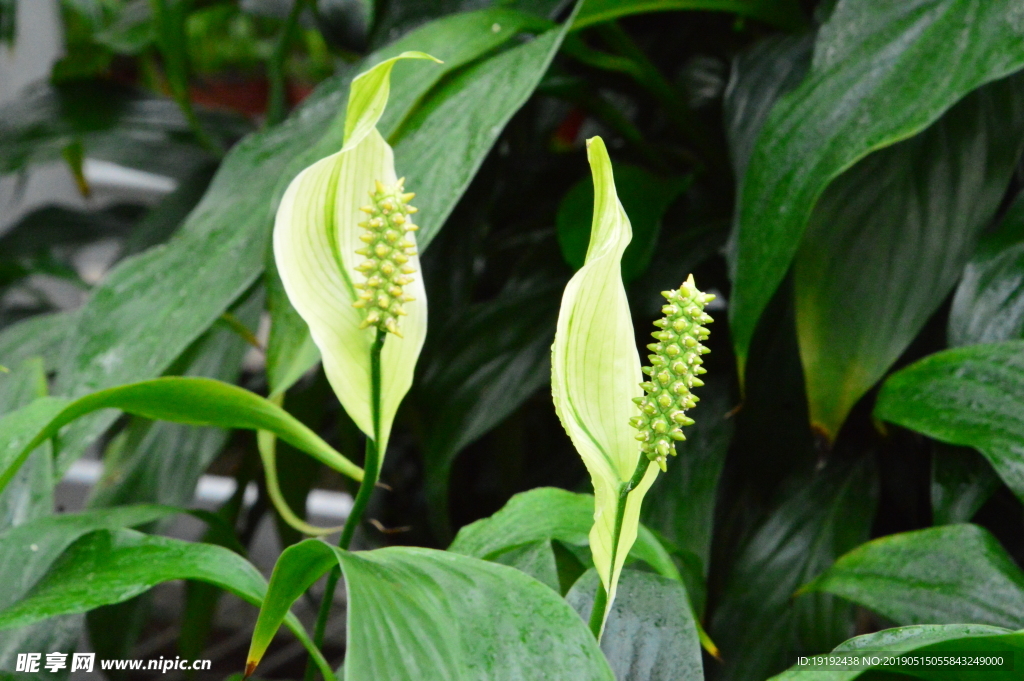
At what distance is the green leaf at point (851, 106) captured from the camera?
14.1 inches

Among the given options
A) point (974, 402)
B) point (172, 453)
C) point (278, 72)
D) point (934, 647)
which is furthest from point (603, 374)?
point (278, 72)

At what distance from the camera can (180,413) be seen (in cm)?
28

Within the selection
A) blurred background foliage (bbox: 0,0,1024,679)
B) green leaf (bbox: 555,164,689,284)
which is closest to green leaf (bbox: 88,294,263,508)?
blurred background foliage (bbox: 0,0,1024,679)

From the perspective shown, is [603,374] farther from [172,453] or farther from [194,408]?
[172,453]

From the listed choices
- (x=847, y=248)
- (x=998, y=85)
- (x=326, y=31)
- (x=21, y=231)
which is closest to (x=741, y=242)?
(x=847, y=248)

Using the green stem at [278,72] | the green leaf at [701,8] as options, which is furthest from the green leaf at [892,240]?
the green stem at [278,72]

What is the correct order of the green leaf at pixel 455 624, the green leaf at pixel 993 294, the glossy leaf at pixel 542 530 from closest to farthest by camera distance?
the green leaf at pixel 455 624, the glossy leaf at pixel 542 530, the green leaf at pixel 993 294

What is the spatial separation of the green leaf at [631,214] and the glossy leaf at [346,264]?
0.74ft

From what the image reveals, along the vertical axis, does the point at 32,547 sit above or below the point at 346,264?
below

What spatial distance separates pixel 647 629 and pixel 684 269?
31 cm

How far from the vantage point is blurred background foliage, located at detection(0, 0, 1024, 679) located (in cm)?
39

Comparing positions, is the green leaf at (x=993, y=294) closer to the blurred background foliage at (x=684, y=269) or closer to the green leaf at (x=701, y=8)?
the blurred background foliage at (x=684, y=269)

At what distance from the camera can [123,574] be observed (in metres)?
0.28

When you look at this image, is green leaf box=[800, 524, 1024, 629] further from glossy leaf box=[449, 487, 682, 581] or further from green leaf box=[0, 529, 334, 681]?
green leaf box=[0, 529, 334, 681]
